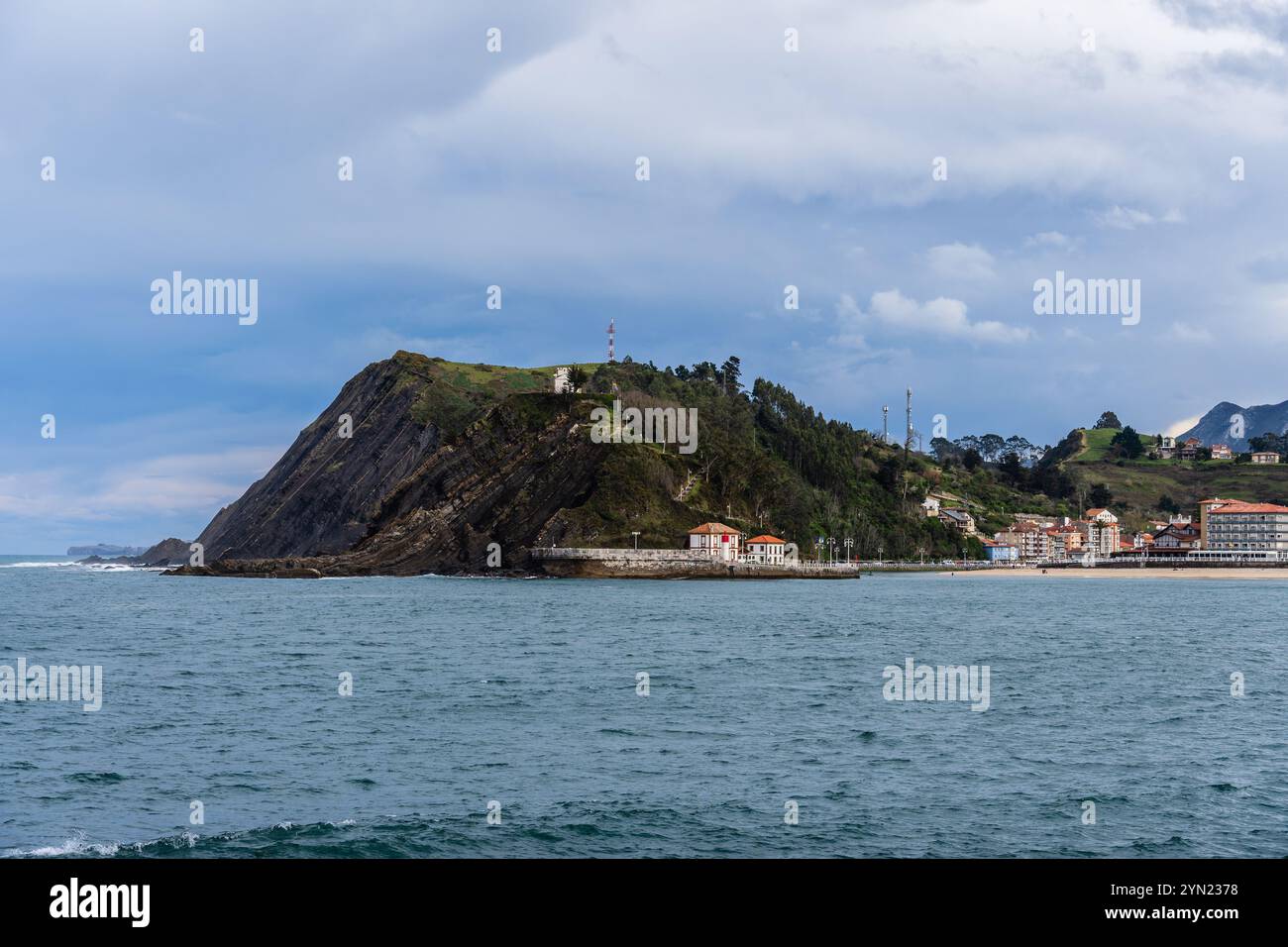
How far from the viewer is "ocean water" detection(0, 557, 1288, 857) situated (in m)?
23.9

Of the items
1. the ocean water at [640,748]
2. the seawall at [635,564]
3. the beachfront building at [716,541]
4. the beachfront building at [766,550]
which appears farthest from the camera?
the beachfront building at [766,550]

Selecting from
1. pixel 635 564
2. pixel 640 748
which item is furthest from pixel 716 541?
pixel 640 748

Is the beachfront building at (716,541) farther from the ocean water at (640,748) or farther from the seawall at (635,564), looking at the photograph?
the ocean water at (640,748)

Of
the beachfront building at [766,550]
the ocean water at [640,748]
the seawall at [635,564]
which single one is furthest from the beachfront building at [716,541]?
the ocean water at [640,748]

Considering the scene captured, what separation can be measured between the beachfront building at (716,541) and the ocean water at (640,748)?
10383 centimetres

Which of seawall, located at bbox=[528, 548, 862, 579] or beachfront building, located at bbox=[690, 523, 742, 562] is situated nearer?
seawall, located at bbox=[528, 548, 862, 579]

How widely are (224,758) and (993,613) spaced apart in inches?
3159

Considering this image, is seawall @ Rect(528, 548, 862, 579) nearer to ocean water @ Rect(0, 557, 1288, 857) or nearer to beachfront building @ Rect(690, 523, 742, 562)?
beachfront building @ Rect(690, 523, 742, 562)

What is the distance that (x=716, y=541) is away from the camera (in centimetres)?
17950

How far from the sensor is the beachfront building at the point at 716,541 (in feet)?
587

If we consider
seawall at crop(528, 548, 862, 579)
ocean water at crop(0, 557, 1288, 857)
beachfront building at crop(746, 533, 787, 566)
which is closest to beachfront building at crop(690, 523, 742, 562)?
seawall at crop(528, 548, 862, 579)

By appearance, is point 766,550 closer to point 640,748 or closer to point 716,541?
point 716,541

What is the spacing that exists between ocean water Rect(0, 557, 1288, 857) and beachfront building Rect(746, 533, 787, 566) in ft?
366
